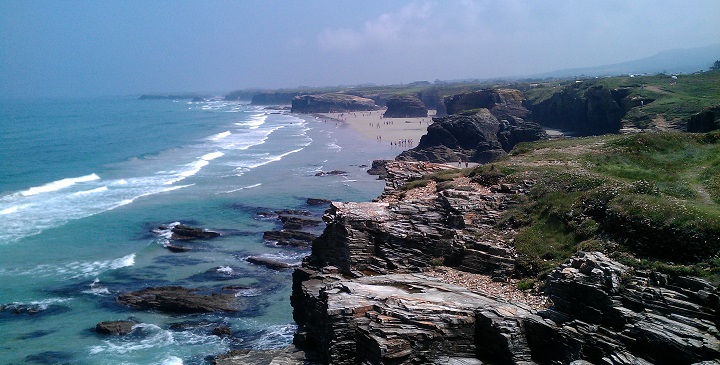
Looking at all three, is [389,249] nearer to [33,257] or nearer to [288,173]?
[33,257]

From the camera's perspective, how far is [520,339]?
1305cm

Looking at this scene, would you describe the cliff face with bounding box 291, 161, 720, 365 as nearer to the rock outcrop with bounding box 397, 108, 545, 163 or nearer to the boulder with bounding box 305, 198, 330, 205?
the boulder with bounding box 305, 198, 330, 205

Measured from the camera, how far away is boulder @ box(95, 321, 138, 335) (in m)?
23.5

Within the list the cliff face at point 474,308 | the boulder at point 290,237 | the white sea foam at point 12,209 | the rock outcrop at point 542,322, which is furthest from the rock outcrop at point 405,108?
the rock outcrop at point 542,322

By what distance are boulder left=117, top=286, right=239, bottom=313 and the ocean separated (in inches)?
17.3

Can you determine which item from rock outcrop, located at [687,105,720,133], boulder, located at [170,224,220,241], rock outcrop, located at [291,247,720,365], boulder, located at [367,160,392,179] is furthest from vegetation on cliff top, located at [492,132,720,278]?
boulder, located at [367,160,392,179]

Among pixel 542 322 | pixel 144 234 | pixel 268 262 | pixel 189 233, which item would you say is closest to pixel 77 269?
pixel 144 234

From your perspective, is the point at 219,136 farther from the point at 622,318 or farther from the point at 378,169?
the point at 622,318

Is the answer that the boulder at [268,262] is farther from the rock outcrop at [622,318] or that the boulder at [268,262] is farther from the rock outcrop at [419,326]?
the rock outcrop at [622,318]

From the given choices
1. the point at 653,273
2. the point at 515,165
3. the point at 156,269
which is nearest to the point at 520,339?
the point at 653,273

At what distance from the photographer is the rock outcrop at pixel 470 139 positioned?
61.8m

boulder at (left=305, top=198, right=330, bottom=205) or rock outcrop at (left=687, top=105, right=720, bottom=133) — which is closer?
rock outcrop at (left=687, top=105, right=720, bottom=133)

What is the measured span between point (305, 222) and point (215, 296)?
503 inches

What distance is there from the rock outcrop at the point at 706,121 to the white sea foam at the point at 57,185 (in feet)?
180
